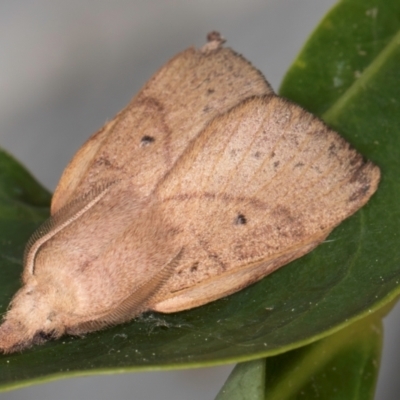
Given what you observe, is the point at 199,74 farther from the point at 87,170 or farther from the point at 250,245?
the point at 250,245

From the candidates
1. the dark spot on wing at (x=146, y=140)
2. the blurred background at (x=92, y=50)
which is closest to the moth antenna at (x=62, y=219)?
the dark spot on wing at (x=146, y=140)

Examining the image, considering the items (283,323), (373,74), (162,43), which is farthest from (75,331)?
(162,43)

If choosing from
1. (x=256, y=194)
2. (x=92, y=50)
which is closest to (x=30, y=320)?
(x=256, y=194)

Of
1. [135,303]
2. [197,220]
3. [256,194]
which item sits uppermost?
[256,194]

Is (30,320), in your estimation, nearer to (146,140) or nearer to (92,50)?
(146,140)

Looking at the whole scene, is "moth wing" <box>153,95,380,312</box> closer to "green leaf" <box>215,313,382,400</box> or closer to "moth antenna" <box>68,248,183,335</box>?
"moth antenna" <box>68,248,183,335</box>

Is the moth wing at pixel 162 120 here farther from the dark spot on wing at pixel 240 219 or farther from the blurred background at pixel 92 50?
the blurred background at pixel 92 50
